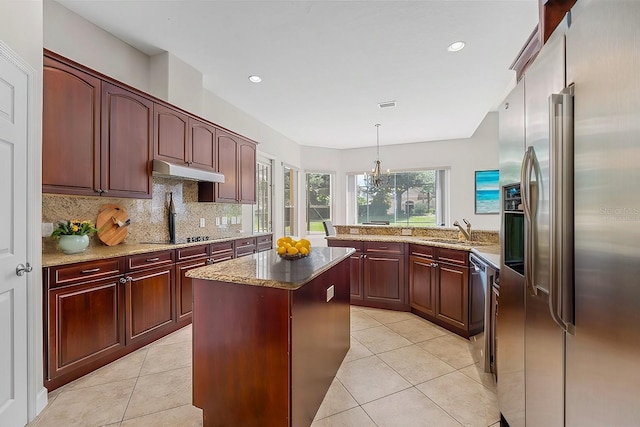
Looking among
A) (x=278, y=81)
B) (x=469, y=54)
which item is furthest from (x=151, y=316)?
(x=469, y=54)

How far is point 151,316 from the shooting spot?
8.89ft

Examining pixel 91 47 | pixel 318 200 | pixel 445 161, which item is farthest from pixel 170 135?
pixel 445 161

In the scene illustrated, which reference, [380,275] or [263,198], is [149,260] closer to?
[380,275]

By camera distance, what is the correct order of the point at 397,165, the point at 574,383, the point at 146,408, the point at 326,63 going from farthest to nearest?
the point at 397,165 → the point at 326,63 → the point at 146,408 → the point at 574,383

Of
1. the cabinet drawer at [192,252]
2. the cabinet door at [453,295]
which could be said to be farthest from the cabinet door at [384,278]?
the cabinet drawer at [192,252]

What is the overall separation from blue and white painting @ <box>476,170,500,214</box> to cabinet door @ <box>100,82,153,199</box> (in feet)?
19.4

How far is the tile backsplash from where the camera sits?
2488 millimetres

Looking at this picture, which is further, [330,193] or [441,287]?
[330,193]

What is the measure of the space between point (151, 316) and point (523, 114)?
316 centimetres

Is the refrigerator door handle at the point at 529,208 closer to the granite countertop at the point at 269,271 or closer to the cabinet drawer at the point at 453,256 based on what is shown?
the granite countertop at the point at 269,271

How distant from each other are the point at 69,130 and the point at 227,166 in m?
1.91

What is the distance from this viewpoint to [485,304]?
2.34 m

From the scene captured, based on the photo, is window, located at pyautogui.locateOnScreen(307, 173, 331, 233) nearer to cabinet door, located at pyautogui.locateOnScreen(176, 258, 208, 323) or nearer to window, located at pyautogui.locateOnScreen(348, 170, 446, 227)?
window, located at pyautogui.locateOnScreen(348, 170, 446, 227)

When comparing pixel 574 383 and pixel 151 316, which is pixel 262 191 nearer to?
pixel 151 316
